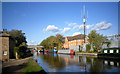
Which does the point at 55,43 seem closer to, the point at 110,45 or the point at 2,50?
the point at 110,45

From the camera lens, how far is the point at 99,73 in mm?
15484

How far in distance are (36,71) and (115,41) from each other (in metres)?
45.4

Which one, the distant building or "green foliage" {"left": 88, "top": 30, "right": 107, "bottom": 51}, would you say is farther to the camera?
"green foliage" {"left": 88, "top": 30, "right": 107, "bottom": 51}

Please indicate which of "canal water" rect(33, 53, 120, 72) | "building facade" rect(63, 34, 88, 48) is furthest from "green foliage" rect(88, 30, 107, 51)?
"building facade" rect(63, 34, 88, 48)

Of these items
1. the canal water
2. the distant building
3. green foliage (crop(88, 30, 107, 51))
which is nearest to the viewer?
the canal water

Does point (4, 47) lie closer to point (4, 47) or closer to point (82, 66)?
point (4, 47)

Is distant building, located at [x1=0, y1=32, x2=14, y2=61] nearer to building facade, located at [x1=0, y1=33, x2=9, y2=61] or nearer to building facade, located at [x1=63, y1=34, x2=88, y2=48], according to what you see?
building facade, located at [x1=0, y1=33, x2=9, y2=61]

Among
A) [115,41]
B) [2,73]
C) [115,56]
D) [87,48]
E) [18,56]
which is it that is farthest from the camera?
[87,48]

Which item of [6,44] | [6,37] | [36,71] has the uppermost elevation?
[6,37]

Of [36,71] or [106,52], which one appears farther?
[106,52]

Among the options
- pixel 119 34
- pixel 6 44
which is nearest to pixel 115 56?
pixel 119 34

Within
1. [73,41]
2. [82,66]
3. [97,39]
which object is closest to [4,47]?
[82,66]

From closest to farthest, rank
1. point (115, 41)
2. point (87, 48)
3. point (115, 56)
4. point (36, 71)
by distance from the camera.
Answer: point (36, 71)
point (115, 56)
point (115, 41)
point (87, 48)

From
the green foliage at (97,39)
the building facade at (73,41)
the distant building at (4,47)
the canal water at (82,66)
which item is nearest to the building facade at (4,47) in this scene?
the distant building at (4,47)
